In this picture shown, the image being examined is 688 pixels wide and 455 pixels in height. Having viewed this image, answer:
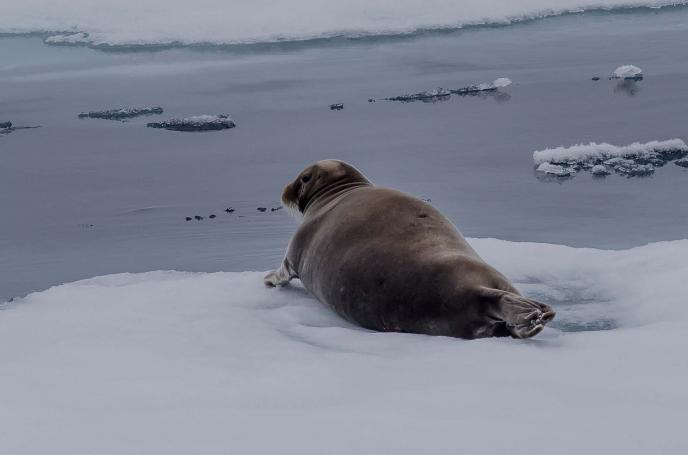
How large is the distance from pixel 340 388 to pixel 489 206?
5056mm

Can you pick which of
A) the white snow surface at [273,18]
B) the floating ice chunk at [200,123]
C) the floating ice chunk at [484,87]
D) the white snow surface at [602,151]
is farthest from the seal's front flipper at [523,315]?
the white snow surface at [273,18]

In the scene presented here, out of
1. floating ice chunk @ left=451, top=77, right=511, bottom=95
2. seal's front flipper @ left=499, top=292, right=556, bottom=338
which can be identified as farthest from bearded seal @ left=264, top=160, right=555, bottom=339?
floating ice chunk @ left=451, top=77, right=511, bottom=95

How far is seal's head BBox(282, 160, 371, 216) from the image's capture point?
496 cm

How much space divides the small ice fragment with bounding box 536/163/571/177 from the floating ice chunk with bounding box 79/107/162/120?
15.8ft

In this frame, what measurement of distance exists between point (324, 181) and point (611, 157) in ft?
12.8

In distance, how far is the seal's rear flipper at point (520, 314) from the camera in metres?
3.09

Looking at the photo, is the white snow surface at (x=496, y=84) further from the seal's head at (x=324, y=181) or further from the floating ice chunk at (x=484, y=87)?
the seal's head at (x=324, y=181)

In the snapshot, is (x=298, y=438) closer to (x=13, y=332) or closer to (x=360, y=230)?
(x=13, y=332)

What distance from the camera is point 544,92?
37.3ft

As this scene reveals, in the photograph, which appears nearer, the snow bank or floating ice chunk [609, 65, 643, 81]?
the snow bank

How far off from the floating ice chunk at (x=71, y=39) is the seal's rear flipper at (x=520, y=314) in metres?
14.3

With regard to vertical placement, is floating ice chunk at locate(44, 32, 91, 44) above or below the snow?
above

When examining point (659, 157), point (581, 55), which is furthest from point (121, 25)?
point (659, 157)

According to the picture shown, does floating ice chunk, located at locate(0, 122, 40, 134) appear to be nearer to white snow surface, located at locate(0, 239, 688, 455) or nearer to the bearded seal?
the bearded seal
